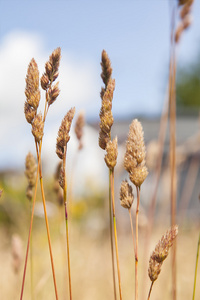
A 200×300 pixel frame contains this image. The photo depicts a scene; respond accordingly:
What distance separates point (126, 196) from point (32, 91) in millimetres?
204

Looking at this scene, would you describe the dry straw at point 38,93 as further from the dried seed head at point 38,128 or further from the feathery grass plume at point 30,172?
the feathery grass plume at point 30,172

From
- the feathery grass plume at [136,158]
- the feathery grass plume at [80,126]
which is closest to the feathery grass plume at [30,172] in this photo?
the feathery grass plume at [80,126]

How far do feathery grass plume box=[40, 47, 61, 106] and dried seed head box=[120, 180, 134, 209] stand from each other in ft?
0.54

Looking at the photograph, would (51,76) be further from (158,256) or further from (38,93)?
(158,256)

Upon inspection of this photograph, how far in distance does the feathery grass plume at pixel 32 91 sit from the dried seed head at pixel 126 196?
6.6 inches

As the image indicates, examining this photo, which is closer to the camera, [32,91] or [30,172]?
[32,91]

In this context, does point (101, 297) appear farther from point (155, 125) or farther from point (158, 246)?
point (155, 125)

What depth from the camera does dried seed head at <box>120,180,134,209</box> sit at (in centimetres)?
61

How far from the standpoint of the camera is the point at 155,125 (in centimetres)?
1092

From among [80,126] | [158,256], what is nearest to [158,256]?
A: [158,256]

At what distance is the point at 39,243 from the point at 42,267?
3.91 ft

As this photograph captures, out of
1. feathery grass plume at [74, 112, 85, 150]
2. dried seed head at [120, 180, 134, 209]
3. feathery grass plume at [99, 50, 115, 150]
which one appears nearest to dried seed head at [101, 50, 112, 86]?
feathery grass plume at [99, 50, 115, 150]

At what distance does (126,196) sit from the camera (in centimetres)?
61

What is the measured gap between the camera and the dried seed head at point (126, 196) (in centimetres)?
61
